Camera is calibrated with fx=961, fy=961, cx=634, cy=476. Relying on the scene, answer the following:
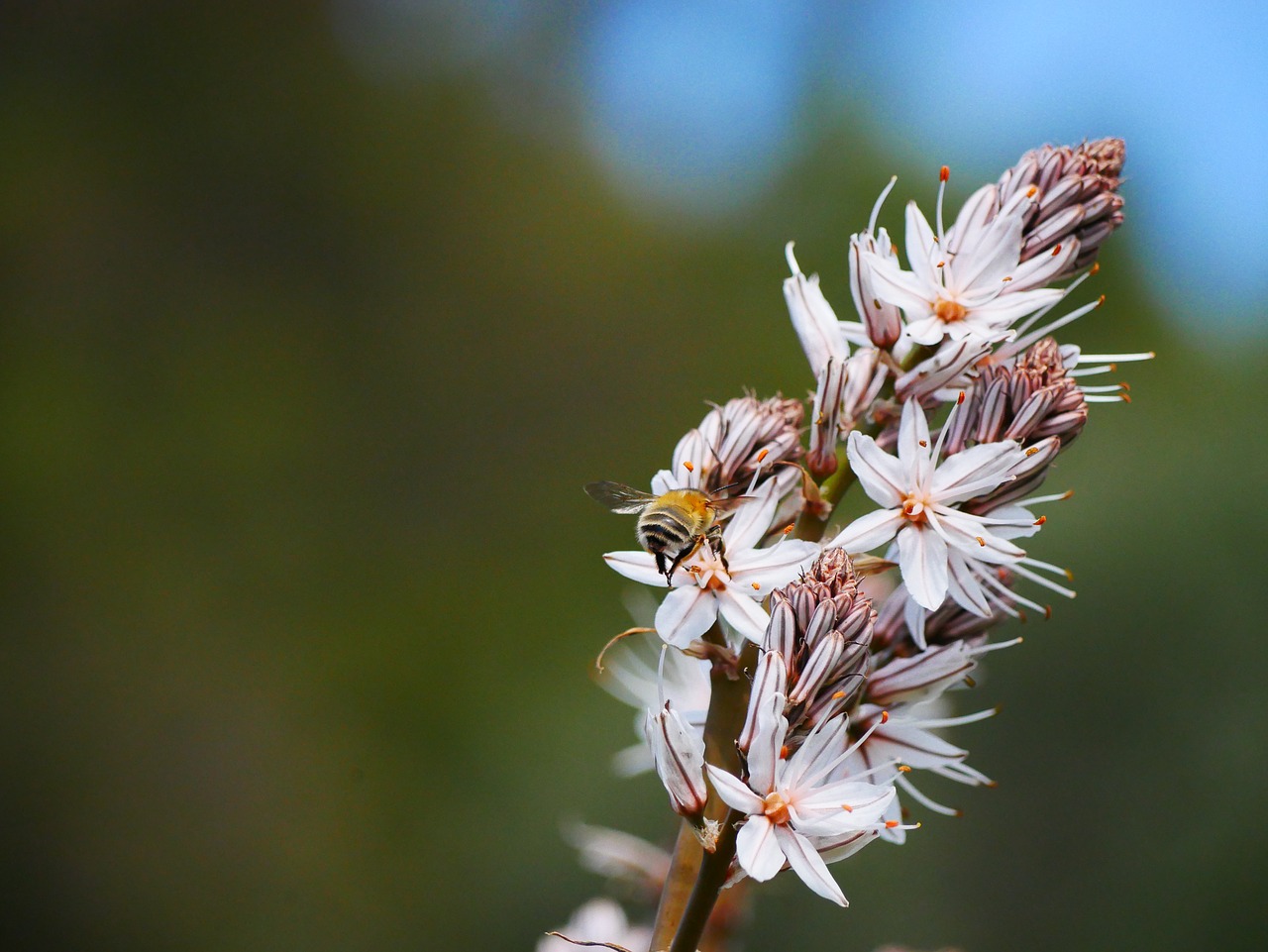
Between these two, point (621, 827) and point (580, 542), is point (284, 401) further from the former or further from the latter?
point (621, 827)

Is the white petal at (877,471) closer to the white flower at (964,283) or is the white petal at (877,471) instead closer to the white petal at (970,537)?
the white petal at (970,537)

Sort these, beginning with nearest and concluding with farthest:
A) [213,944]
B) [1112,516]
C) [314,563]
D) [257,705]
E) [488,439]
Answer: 1. [1112,516]
2. [213,944]
3. [257,705]
4. [314,563]
5. [488,439]

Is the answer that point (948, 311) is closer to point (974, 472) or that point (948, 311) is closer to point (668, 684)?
point (974, 472)

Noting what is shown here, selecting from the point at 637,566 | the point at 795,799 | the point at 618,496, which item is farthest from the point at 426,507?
the point at 795,799

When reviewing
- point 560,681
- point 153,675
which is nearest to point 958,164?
point 560,681

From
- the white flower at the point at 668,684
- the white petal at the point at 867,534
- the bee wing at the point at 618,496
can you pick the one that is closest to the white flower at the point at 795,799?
the white petal at the point at 867,534

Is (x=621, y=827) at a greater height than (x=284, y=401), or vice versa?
(x=284, y=401)
